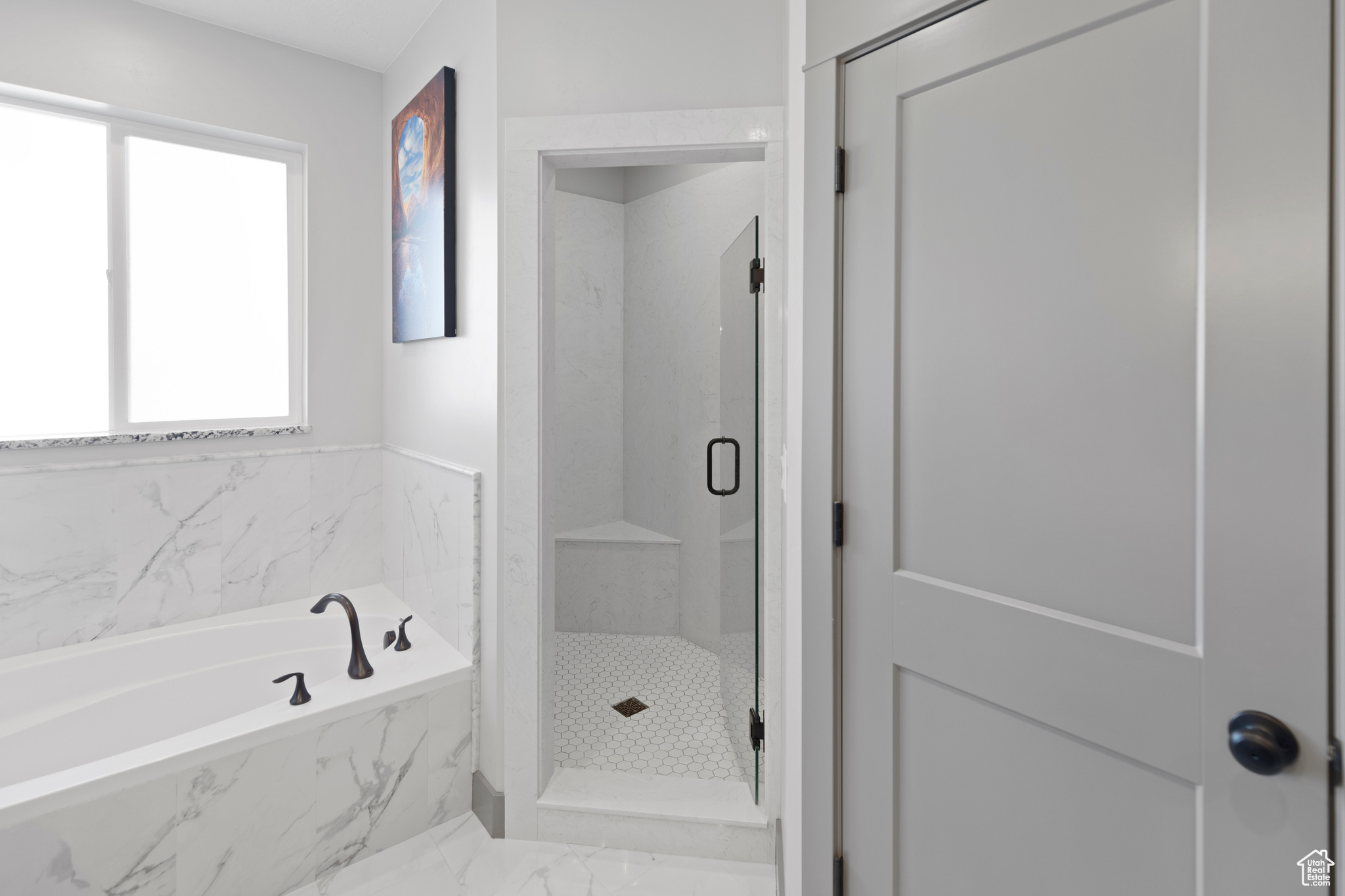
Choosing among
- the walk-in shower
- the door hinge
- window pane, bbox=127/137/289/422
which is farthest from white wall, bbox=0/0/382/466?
the door hinge

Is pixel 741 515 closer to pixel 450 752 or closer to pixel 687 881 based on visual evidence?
pixel 687 881

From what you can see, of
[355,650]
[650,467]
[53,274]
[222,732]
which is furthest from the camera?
[650,467]

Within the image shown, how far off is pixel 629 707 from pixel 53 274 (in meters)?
2.54

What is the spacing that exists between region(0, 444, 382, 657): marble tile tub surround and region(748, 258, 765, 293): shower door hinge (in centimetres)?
185

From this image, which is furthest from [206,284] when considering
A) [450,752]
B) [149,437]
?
[450,752]

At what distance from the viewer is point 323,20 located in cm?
213

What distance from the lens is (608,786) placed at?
1797 millimetres

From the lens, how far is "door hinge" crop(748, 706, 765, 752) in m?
1.67

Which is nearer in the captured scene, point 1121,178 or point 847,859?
point 1121,178

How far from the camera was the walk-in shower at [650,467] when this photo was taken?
2.07 meters

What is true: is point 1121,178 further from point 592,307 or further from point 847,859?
point 592,307

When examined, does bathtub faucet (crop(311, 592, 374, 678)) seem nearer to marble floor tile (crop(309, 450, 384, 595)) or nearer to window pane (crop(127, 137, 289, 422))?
marble floor tile (crop(309, 450, 384, 595))

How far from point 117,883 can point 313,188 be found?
2.30m

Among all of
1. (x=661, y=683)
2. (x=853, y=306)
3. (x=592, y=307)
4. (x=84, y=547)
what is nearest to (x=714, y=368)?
(x=592, y=307)
